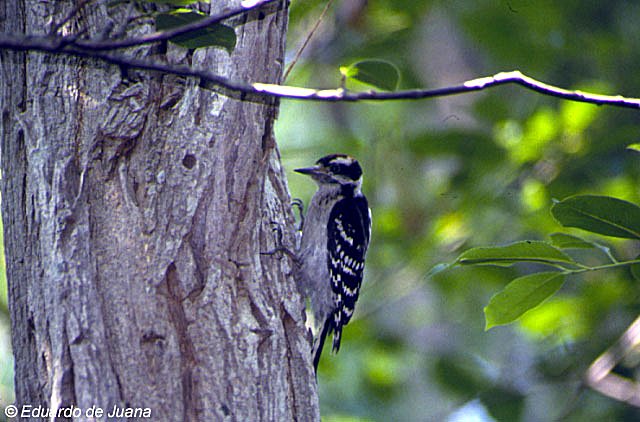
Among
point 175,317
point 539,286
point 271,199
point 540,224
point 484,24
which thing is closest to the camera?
point 539,286

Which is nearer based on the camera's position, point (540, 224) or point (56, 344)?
point (56, 344)

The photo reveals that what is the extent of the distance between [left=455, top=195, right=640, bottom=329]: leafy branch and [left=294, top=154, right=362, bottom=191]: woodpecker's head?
8.32 ft

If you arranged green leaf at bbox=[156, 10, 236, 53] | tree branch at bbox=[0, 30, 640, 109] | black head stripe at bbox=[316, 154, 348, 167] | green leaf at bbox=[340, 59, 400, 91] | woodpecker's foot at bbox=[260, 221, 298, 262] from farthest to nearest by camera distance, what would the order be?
1. black head stripe at bbox=[316, 154, 348, 167]
2. woodpecker's foot at bbox=[260, 221, 298, 262]
3. green leaf at bbox=[340, 59, 400, 91]
4. green leaf at bbox=[156, 10, 236, 53]
5. tree branch at bbox=[0, 30, 640, 109]

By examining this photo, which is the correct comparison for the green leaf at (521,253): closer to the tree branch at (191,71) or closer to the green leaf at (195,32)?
the tree branch at (191,71)

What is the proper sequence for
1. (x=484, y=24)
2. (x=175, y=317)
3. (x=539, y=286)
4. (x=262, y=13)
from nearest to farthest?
(x=539, y=286), (x=175, y=317), (x=262, y=13), (x=484, y=24)

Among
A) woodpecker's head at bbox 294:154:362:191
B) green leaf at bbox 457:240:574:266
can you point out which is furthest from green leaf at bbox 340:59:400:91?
woodpecker's head at bbox 294:154:362:191

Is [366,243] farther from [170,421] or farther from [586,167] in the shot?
[170,421]

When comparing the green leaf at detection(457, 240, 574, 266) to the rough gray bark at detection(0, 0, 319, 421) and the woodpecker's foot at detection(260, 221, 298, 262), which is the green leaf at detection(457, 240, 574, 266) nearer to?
the rough gray bark at detection(0, 0, 319, 421)

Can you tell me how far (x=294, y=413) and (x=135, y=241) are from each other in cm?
81

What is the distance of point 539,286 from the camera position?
7.65 ft

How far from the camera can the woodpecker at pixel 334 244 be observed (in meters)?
4.25

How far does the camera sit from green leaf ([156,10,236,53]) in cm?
204

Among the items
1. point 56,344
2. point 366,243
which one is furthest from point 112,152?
point 366,243

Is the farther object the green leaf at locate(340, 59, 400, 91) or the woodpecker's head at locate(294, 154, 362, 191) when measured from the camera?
the woodpecker's head at locate(294, 154, 362, 191)
